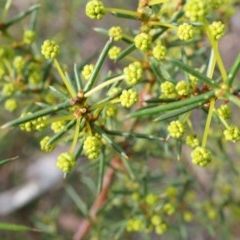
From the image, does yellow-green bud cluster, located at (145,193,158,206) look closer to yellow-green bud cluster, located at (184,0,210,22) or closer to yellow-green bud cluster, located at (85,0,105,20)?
yellow-green bud cluster, located at (85,0,105,20)

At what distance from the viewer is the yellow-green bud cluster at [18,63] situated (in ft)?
5.18

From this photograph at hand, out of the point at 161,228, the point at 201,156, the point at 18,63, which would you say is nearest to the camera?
the point at 201,156

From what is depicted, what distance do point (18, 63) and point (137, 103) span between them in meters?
0.34

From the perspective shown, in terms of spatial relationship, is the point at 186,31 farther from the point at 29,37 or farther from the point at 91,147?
the point at 29,37

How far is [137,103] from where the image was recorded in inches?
63.8

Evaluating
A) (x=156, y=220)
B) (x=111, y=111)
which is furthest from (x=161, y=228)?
(x=111, y=111)

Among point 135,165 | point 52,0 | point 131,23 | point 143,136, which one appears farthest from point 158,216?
point 131,23

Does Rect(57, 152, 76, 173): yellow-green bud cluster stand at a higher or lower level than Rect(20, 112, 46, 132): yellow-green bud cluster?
lower

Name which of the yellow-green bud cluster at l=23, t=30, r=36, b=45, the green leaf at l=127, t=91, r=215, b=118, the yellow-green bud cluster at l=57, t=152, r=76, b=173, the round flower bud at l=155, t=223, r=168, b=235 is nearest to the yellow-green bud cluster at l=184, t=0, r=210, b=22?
the green leaf at l=127, t=91, r=215, b=118

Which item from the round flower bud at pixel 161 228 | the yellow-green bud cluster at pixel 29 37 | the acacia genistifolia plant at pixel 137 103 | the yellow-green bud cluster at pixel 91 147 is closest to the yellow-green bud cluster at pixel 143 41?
the acacia genistifolia plant at pixel 137 103

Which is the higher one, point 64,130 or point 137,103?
point 64,130

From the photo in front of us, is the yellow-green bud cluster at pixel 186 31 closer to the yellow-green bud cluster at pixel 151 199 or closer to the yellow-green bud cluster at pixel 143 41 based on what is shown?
the yellow-green bud cluster at pixel 143 41

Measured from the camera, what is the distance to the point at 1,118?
2.77 metres

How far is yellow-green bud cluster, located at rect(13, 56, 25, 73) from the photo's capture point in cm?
158
